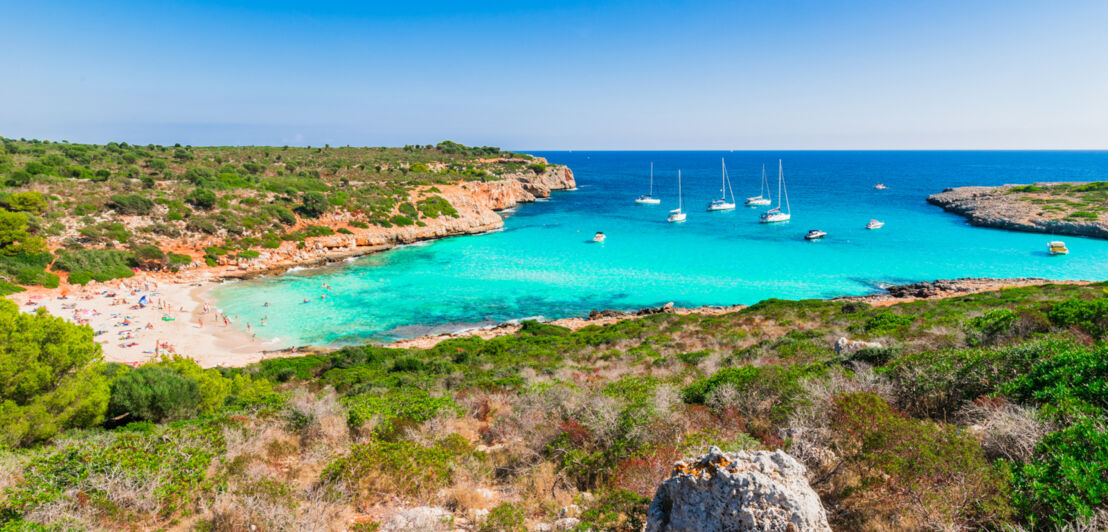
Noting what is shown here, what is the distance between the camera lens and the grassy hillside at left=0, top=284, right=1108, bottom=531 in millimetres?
4301

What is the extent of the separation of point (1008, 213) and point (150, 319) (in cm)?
8642

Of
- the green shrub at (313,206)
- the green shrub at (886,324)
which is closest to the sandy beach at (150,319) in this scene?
the green shrub at (313,206)

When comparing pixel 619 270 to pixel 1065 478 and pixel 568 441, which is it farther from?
pixel 1065 478

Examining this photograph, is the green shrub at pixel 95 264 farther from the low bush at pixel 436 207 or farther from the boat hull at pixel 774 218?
the boat hull at pixel 774 218

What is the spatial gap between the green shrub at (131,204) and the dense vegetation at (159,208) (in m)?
0.08

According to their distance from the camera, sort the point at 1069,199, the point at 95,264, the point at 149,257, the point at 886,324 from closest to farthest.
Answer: the point at 886,324
the point at 95,264
the point at 149,257
the point at 1069,199

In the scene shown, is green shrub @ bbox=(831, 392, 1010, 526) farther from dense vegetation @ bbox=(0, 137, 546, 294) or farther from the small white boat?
the small white boat

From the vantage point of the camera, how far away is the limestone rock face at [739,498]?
354cm

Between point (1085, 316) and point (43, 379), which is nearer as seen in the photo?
point (43, 379)

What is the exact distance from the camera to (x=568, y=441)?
22.2 ft

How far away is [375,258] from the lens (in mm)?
41656

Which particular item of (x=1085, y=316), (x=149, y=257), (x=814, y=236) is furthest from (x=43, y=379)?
(x=814, y=236)

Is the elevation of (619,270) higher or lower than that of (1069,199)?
lower

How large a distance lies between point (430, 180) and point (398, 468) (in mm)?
60354
